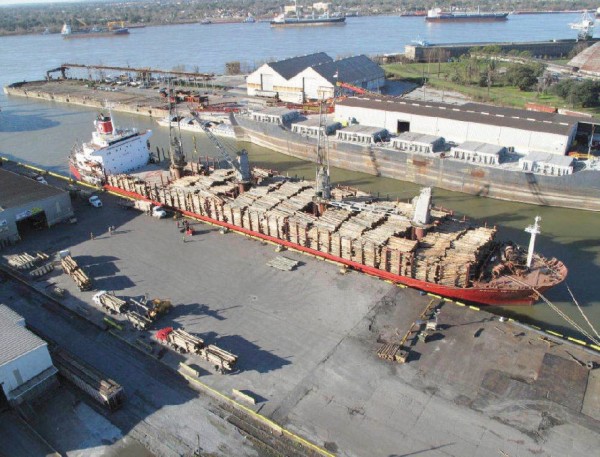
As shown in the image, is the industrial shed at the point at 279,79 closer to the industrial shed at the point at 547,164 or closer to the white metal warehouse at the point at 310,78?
the white metal warehouse at the point at 310,78

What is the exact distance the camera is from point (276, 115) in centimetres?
6794

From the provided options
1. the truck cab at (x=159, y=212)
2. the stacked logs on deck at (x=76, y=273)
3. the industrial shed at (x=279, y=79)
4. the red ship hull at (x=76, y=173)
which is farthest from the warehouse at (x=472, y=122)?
the stacked logs on deck at (x=76, y=273)

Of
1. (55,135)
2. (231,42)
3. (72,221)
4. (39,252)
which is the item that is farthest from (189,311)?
(231,42)

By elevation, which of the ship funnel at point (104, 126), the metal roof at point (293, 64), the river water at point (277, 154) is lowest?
the river water at point (277, 154)

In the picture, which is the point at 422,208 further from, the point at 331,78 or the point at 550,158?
the point at 331,78

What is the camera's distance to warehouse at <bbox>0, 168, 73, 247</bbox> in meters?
38.0

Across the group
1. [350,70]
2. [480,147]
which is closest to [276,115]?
[480,147]

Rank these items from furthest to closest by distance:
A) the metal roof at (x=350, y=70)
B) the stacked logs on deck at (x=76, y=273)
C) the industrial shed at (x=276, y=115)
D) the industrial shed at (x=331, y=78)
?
the metal roof at (x=350, y=70) → the industrial shed at (x=331, y=78) → the industrial shed at (x=276, y=115) → the stacked logs on deck at (x=76, y=273)

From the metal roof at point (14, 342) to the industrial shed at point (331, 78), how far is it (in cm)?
6536

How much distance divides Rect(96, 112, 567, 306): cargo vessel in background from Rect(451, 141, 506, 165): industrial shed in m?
18.4

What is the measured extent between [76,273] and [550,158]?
4640 centimetres

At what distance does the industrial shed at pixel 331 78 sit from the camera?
3403 inches

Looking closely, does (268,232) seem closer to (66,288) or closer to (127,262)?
(127,262)

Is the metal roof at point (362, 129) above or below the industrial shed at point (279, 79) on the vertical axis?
below
